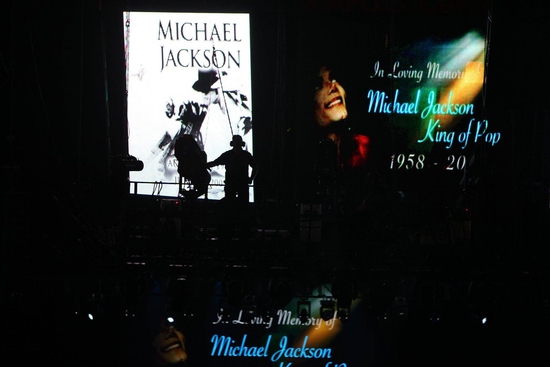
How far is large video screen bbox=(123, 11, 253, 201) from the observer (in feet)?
35.3

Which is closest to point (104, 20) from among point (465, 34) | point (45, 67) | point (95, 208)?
point (45, 67)

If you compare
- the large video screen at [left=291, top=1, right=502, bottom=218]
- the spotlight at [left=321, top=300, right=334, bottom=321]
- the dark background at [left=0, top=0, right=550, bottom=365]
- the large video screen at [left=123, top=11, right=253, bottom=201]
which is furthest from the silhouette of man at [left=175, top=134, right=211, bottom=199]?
the large video screen at [left=291, top=1, right=502, bottom=218]

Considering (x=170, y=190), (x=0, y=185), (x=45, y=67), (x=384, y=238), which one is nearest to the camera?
(x=0, y=185)

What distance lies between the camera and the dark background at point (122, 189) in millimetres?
7887

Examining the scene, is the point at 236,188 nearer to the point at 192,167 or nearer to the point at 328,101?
the point at 192,167

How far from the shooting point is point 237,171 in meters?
8.53

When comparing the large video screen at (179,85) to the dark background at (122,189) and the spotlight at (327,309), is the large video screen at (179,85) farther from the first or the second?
the spotlight at (327,309)

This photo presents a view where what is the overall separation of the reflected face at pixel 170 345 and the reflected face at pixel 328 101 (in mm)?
3330

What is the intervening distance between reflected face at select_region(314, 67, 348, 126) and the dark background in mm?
406

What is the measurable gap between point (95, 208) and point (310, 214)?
218 cm

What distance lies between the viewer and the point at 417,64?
10922mm

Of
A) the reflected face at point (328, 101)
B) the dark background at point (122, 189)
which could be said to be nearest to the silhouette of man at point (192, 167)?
the dark background at point (122, 189)

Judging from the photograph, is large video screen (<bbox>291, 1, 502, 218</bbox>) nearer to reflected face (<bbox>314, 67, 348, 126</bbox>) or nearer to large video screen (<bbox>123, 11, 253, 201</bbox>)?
reflected face (<bbox>314, 67, 348, 126</bbox>)

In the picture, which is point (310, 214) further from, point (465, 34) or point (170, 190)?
point (465, 34)
